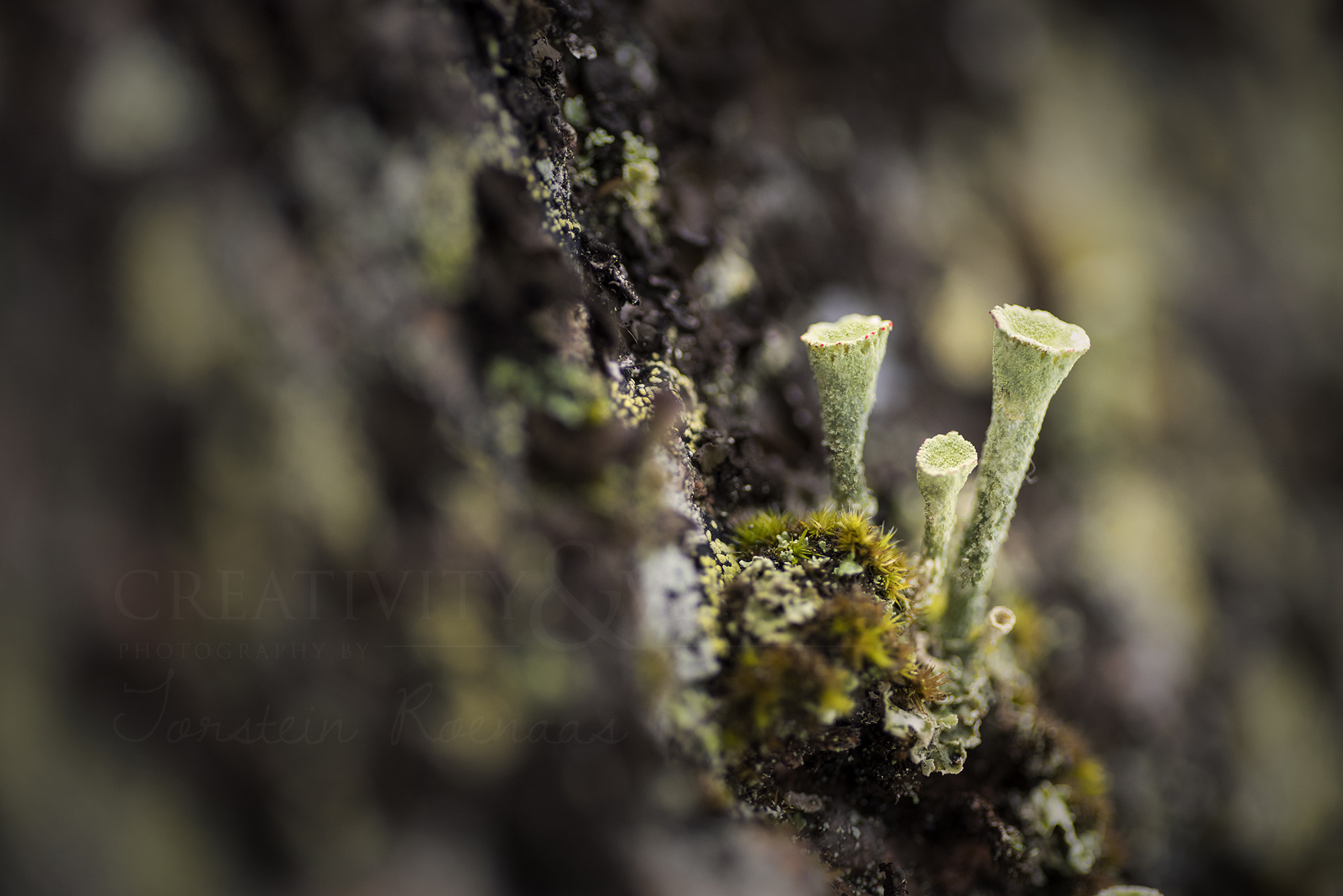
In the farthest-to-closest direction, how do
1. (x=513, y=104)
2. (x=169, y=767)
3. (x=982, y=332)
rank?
(x=982, y=332)
(x=169, y=767)
(x=513, y=104)

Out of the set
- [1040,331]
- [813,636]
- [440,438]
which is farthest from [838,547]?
[440,438]

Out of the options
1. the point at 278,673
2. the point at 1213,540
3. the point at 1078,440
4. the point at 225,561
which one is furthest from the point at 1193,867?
the point at 225,561

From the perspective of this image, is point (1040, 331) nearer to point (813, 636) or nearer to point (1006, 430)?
point (1006, 430)

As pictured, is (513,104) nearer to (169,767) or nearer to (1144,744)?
(169,767)

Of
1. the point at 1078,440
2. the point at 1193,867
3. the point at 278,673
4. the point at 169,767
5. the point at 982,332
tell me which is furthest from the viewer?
the point at 1078,440

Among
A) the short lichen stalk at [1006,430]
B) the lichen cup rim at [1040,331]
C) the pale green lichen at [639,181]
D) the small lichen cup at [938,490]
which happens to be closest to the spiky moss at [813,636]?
the small lichen cup at [938,490]

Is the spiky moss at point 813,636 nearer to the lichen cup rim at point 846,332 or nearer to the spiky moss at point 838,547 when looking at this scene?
the spiky moss at point 838,547

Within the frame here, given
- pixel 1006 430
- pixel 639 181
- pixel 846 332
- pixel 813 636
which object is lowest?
pixel 813 636

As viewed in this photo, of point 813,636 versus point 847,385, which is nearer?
point 813,636
